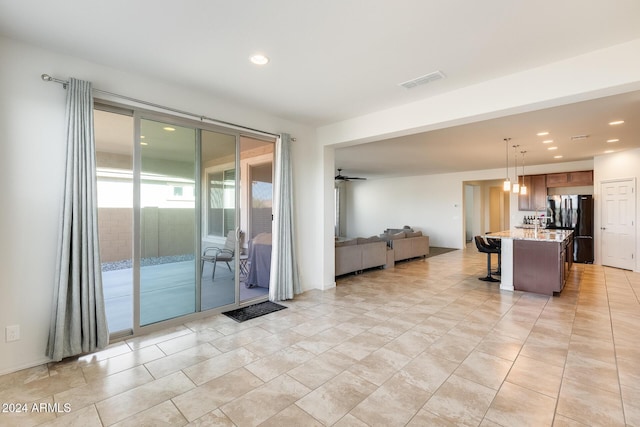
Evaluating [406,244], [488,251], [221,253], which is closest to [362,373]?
[221,253]

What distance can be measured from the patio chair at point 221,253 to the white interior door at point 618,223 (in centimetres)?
826

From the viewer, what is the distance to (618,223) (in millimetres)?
6723

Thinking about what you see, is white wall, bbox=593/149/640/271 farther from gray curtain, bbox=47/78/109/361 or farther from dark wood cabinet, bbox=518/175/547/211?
gray curtain, bbox=47/78/109/361

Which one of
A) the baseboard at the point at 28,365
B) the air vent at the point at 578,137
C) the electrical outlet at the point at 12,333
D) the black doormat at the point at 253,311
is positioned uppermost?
A: the air vent at the point at 578,137

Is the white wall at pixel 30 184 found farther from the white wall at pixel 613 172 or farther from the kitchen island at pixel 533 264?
the white wall at pixel 613 172

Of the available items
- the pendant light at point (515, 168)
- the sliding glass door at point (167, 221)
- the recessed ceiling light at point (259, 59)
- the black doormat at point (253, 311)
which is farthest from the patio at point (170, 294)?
the pendant light at point (515, 168)

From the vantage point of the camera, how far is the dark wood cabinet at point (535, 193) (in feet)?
27.5

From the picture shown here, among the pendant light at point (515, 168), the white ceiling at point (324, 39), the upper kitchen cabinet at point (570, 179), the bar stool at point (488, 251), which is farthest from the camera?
the upper kitchen cabinet at point (570, 179)

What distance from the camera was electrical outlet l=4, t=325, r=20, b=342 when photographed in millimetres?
2482

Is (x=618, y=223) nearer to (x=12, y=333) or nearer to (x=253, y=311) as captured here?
(x=253, y=311)

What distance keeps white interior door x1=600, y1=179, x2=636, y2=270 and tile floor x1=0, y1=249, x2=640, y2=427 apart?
11.7ft

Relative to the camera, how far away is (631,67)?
250cm

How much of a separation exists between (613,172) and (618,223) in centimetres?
118

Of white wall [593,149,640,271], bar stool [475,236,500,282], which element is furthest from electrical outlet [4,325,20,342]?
white wall [593,149,640,271]
